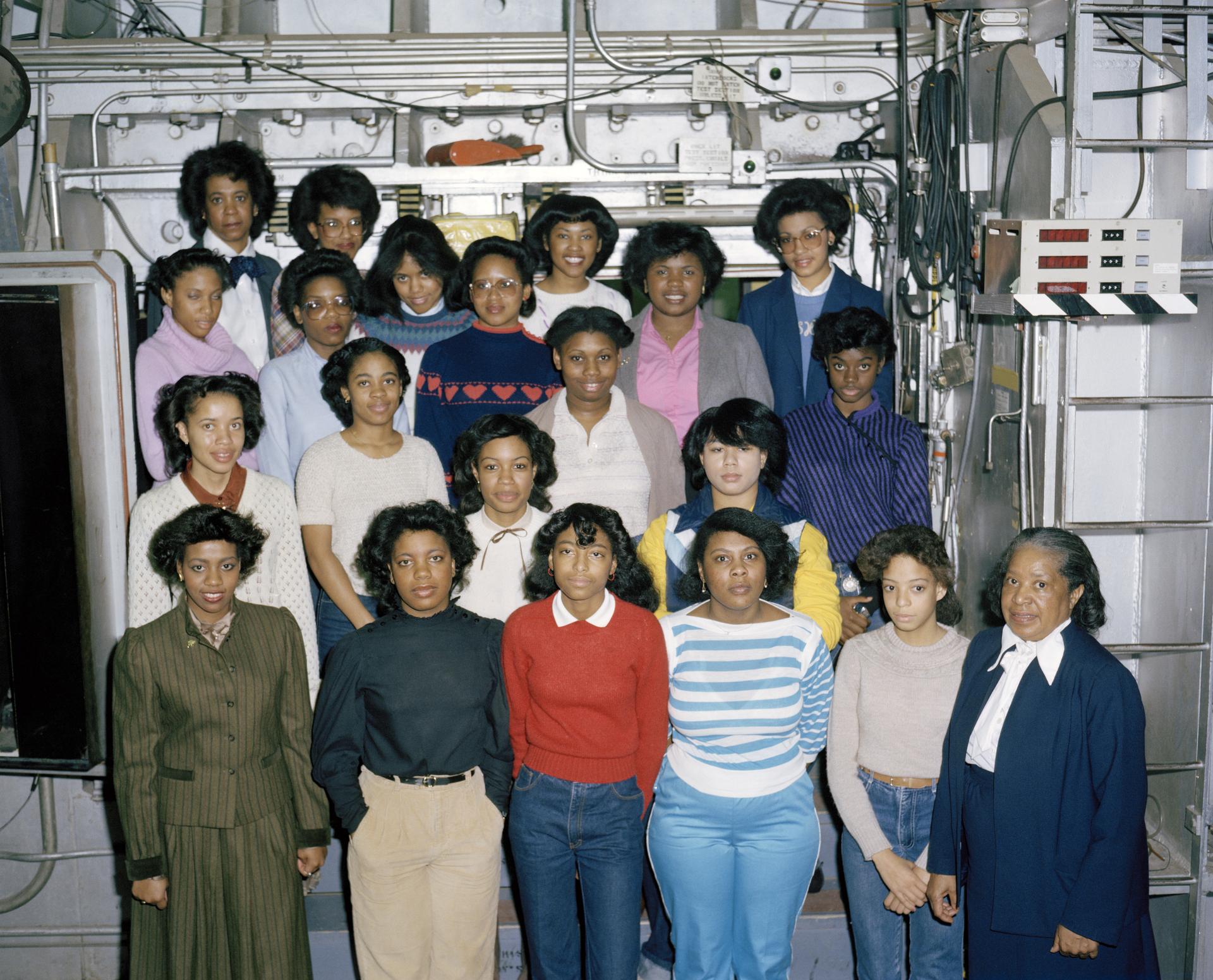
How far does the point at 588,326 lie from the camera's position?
12.5ft

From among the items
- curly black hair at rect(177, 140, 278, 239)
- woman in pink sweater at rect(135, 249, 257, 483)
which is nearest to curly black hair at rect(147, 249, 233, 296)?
woman in pink sweater at rect(135, 249, 257, 483)

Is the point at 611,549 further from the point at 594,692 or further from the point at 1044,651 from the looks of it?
the point at 1044,651

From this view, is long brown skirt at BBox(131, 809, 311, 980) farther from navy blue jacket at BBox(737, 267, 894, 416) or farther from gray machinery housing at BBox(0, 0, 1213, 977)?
navy blue jacket at BBox(737, 267, 894, 416)

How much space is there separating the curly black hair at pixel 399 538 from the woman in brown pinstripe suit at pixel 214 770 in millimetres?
286

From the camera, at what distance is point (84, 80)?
16.2 feet

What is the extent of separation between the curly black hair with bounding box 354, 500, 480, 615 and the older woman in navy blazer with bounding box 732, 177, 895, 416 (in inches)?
66.9

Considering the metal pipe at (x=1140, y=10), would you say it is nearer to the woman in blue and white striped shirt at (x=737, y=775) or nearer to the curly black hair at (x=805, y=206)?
the curly black hair at (x=805, y=206)

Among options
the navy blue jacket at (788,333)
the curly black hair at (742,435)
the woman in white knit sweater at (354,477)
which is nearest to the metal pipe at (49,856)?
the woman in white knit sweater at (354,477)

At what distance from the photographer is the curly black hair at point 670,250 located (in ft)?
14.1

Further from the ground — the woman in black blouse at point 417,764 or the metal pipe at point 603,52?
the metal pipe at point 603,52

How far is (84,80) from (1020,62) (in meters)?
3.75

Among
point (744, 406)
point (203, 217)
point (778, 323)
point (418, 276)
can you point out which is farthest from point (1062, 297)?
point (203, 217)

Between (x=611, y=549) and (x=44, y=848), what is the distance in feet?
10.5

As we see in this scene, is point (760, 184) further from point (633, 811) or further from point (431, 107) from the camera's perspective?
point (633, 811)
